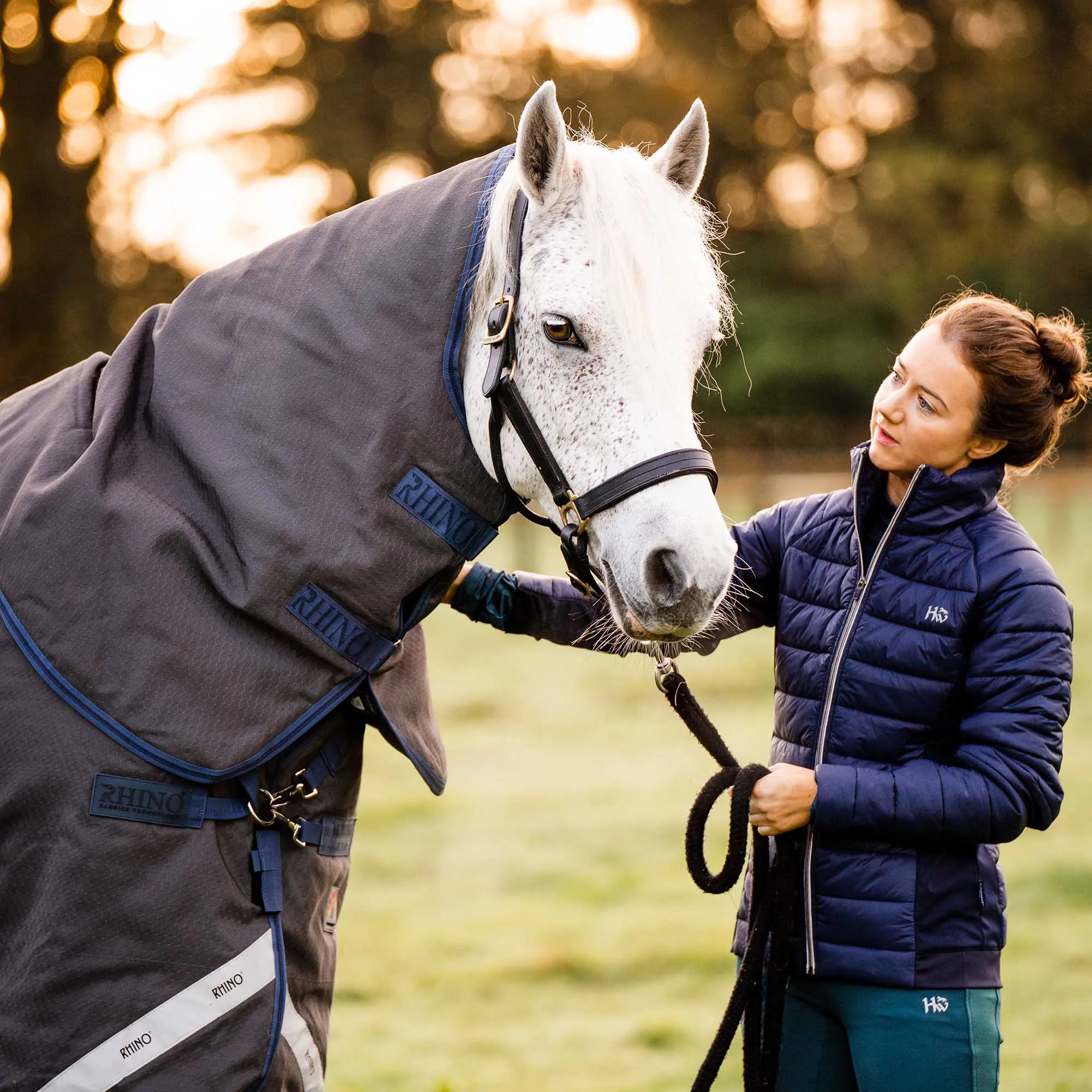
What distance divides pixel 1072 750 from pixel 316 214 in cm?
1398

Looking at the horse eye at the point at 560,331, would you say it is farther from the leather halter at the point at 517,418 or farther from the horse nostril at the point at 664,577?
the horse nostril at the point at 664,577

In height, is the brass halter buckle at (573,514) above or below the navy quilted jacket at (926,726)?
above

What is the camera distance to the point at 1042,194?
76.3 ft

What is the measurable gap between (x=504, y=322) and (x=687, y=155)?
55 centimetres

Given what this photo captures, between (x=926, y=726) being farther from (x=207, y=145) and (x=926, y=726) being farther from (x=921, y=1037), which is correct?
(x=207, y=145)

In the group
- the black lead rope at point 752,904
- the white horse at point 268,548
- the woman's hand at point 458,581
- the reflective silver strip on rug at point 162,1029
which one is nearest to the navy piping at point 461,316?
the white horse at point 268,548

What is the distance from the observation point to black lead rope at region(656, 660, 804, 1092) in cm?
202

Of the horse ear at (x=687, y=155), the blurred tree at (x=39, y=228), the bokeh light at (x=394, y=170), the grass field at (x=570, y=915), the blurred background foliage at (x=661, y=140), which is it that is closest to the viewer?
the horse ear at (x=687, y=155)

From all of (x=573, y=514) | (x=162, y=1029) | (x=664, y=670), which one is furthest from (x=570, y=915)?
(x=573, y=514)

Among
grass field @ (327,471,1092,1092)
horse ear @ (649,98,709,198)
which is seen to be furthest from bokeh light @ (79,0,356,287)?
horse ear @ (649,98,709,198)

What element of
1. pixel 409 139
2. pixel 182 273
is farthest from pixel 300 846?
pixel 409 139

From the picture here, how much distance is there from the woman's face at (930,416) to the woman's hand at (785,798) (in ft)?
1.85

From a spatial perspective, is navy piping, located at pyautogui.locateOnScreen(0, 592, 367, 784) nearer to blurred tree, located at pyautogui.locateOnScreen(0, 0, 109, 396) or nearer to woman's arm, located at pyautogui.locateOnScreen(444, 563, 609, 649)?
woman's arm, located at pyautogui.locateOnScreen(444, 563, 609, 649)

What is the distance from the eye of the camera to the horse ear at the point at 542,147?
74.3 inches
